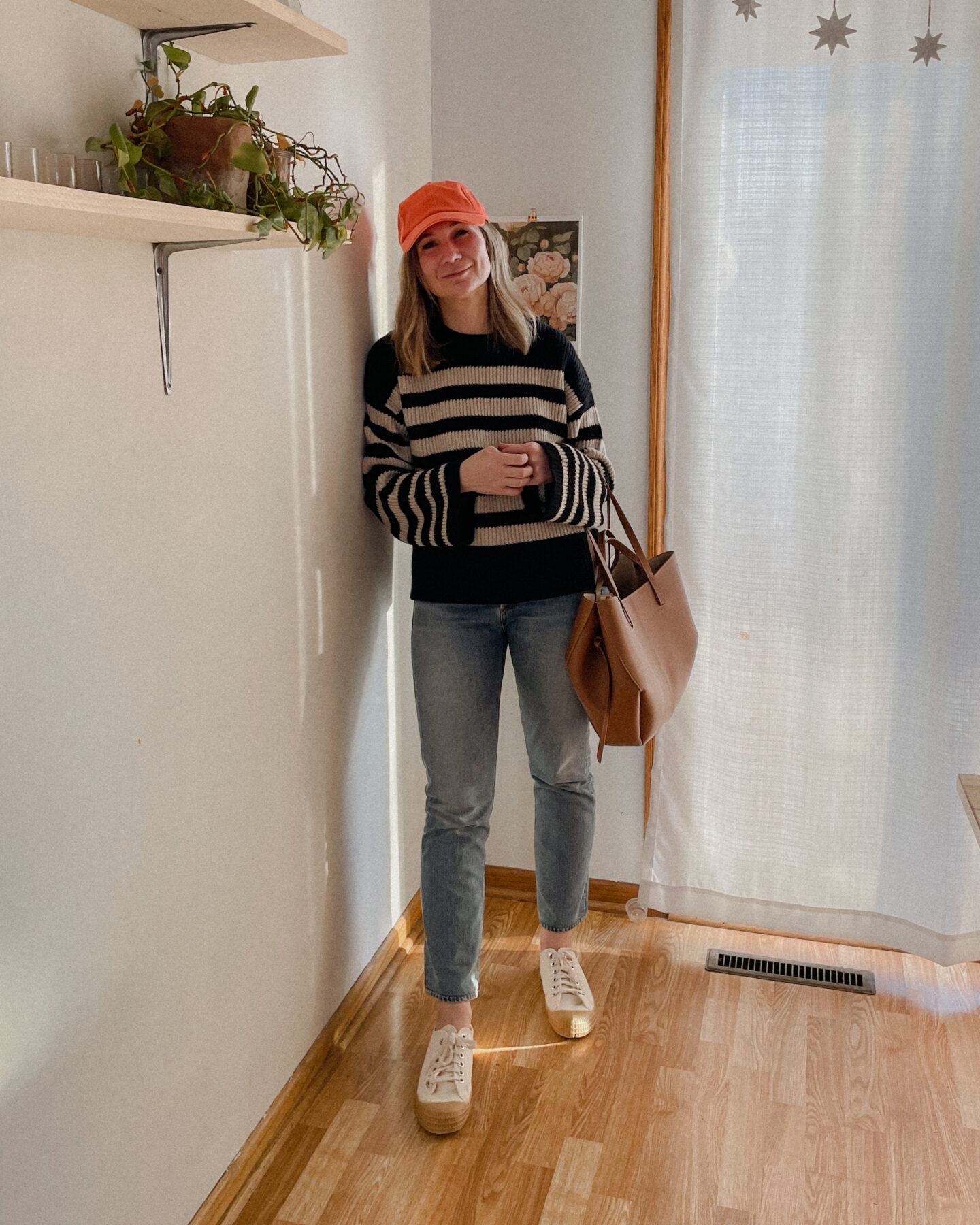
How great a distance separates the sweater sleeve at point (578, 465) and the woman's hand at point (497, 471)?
0.06 meters

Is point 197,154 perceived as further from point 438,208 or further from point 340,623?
point 340,623

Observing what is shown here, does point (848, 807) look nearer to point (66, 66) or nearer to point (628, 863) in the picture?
point (628, 863)

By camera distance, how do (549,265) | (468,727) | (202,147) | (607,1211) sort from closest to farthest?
1. (202,147)
2. (607,1211)
3. (468,727)
4. (549,265)

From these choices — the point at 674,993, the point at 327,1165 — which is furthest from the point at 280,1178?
the point at 674,993

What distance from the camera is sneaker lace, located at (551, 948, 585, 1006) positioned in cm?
A: 214

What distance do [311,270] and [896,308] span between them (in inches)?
43.4

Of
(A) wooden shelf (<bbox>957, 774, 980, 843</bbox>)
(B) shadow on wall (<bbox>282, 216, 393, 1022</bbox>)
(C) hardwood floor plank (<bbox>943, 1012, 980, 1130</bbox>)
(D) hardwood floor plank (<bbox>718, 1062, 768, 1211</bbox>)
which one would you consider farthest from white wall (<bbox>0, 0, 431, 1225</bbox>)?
(C) hardwood floor plank (<bbox>943, 1012, 980, 1130</bbox>)

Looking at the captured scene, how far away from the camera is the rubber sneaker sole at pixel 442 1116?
6.00ft

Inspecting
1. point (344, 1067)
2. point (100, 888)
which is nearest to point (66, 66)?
point (100, 888)

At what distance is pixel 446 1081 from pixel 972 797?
106 cm

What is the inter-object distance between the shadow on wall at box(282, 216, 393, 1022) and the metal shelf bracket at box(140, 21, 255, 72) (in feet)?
1.56

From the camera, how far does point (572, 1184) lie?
1722 millimetres

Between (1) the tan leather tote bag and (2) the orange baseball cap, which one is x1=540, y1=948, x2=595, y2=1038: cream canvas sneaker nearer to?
(1) the tan leather tote bag

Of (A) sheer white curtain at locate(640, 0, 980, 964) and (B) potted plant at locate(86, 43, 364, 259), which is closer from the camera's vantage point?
(B) potted plant at locate(86, 43, 364, 259)
